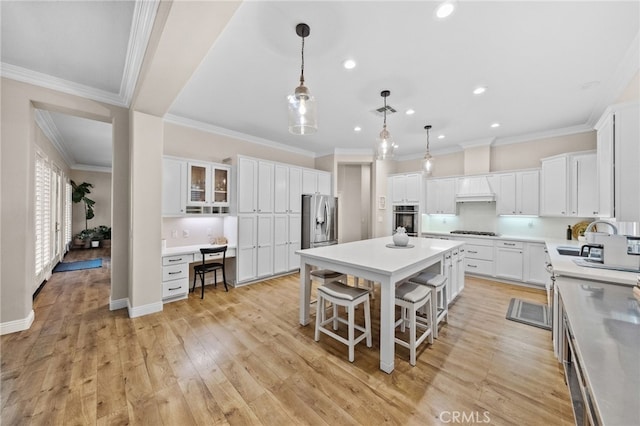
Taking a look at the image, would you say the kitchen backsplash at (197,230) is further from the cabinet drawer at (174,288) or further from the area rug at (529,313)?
the area rug at (529,313)

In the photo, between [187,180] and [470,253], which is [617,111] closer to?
[470,253]

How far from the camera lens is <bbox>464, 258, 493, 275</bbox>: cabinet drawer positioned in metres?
4.68

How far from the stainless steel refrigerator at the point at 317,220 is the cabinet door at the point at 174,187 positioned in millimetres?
2357

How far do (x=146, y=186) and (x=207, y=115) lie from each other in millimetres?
1519

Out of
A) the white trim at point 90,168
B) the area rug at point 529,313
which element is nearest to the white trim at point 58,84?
the area rug at point 529,313

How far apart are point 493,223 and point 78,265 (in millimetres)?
9519

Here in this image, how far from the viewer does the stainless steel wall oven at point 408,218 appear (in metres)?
5.72

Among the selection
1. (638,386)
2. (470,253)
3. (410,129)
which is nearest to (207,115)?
(410,129)

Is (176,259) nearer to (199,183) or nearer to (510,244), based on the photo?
(199,183)

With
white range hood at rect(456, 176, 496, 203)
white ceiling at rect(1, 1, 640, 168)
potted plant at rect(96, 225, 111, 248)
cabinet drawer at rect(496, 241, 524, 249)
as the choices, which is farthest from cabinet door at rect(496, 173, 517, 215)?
potted plant at rect(96, 225, 111, 248)

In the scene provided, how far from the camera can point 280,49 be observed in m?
2.23

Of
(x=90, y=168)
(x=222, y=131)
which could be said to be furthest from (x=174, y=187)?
(x=90, y=168)

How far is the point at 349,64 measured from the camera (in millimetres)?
2449

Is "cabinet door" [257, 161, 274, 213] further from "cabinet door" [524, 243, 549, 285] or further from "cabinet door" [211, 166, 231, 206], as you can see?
"cabinet door" [524, 243, 549, 285]
